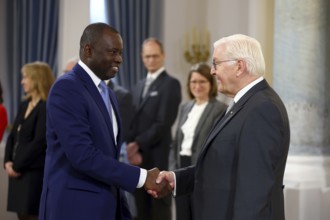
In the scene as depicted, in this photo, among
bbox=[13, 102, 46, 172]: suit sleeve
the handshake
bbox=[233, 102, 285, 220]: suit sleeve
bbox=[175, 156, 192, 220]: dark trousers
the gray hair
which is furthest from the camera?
bbox=[13, 102, 46, 172]: suit sleeve

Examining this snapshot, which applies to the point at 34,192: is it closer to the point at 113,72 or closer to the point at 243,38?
the point at 113,72

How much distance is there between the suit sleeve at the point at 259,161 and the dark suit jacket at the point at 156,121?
9.28 feet

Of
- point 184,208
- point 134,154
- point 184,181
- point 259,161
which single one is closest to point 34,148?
point 134,154

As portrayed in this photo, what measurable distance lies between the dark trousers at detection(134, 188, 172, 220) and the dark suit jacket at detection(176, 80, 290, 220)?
263cm

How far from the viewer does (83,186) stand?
284 centimetres

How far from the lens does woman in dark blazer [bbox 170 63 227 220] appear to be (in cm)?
489

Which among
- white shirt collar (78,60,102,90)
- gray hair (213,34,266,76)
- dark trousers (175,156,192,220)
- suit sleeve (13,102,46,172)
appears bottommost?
dark trousers (175,156,192,220)

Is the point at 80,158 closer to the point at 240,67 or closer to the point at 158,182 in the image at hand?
the point at 158,182

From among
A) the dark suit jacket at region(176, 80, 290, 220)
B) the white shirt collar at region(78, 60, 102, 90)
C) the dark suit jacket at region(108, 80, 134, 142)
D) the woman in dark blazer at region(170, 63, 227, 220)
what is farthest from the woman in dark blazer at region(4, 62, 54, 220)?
the dark suit jacket at region(176, 80, 290, 220)

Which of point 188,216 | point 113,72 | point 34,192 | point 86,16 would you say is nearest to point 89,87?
point 113,72

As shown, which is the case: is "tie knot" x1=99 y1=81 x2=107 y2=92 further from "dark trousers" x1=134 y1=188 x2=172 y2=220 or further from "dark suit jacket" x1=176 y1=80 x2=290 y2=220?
"dark trousers" x1=134 y1=188 x2=172 y2=220

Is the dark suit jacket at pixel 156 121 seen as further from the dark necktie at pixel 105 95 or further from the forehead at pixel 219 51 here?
the forehead at pixel 219 51

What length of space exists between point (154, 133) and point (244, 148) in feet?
9.29

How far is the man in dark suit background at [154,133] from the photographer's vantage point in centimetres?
544
